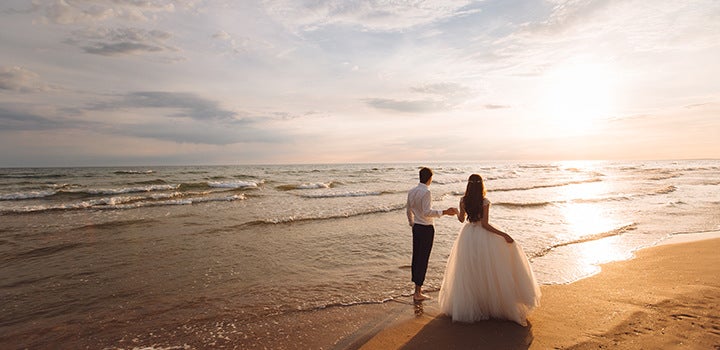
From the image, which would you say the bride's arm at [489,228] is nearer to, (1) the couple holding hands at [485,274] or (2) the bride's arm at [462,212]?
(1) the couple holding hands at [485,274]

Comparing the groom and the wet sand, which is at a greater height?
the groom

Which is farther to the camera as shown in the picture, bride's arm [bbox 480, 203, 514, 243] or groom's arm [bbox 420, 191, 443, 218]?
groom's arm [bbox 420, 191, 443, 218]

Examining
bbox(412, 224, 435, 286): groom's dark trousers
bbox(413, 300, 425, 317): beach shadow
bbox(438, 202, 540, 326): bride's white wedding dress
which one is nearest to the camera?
bbox(438, 202, 540, 326): bride's white wedding dress

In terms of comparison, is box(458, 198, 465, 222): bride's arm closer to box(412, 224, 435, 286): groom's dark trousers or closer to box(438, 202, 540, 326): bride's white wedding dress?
box(438, 202, 540, 326): bride's white wedding dress

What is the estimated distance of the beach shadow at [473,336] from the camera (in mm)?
4324

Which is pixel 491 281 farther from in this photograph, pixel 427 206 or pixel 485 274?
pixel 427 206

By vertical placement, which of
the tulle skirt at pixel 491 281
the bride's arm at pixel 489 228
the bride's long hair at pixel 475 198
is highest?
the bride's long hair at pixel 475 198

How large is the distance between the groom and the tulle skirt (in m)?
1.01

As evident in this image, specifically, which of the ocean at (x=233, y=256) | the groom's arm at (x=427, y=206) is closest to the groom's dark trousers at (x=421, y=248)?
the groom's arm at (x=427, y=206)

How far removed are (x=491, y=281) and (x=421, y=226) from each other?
5.03 feet

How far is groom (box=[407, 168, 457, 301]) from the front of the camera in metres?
5.95

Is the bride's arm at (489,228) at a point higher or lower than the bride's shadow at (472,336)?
higher

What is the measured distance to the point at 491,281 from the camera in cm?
493

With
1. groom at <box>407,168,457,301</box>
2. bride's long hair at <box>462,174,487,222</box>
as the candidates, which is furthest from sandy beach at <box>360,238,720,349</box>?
bride's long hair at <box>462,174,487,222</box>
